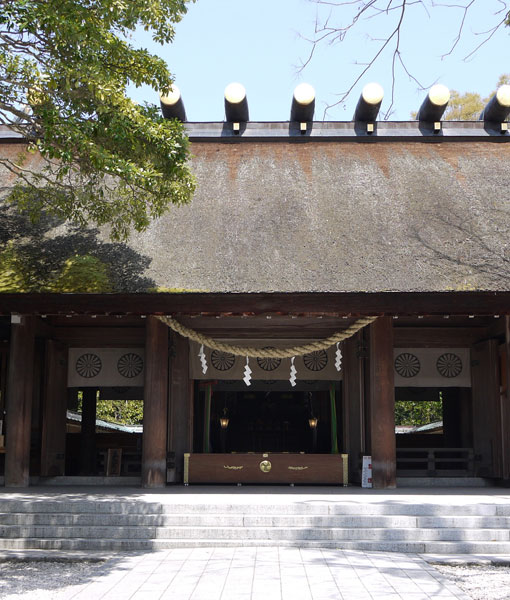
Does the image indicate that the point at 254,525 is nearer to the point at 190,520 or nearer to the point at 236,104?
the point at 190,520

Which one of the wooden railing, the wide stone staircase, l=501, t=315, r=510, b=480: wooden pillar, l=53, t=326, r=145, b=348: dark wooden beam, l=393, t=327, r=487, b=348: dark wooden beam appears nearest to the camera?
the wide stone staircase

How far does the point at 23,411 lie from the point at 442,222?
6263mm

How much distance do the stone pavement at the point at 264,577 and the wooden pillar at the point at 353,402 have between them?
158 inches

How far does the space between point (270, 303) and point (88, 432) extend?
6.07m

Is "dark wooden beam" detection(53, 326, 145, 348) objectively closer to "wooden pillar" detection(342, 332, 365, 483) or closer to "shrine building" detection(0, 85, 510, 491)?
"shrine building" detection(0, 85, 510, 491)

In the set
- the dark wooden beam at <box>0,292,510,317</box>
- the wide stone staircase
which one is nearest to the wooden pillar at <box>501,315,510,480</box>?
the dark wooden beam at <box>0,292,510,317</box>

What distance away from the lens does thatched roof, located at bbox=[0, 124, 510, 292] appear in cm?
881

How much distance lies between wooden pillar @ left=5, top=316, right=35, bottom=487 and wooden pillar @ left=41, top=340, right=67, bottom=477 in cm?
110

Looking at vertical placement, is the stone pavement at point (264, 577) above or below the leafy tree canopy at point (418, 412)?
below

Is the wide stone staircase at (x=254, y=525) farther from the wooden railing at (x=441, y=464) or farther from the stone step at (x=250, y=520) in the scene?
the wooden railing at (x=441, y=464)

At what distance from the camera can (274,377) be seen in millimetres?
10648

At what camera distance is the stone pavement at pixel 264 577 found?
4.81 m

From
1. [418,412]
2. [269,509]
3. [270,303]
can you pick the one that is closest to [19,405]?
[270,303]

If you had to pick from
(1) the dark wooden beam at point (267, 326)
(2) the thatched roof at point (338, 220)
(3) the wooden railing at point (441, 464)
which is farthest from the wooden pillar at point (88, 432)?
(3) the wooden railing at point (441, 464)
